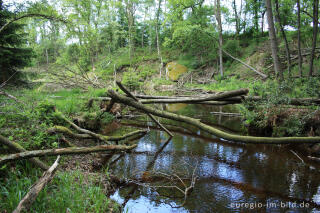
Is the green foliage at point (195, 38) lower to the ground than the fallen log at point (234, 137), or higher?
higher

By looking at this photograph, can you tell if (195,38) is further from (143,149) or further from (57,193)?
(57,193)

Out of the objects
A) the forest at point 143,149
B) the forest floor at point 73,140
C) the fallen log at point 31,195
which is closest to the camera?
the fallen log at point 31,195

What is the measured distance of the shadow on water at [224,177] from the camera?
119 inches

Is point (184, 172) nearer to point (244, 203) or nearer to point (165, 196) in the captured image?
point (165, 196)

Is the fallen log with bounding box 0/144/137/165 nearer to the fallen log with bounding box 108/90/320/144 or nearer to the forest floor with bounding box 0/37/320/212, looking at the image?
the forest floor with bounding box 0/37/320/212

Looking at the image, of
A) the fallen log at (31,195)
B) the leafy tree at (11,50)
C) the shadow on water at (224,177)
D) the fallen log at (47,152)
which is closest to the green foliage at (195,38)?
the leafy tree at (11,50)

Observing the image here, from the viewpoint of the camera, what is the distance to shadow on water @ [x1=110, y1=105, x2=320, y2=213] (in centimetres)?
302

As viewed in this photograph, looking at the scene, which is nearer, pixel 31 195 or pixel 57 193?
pixel 31 195

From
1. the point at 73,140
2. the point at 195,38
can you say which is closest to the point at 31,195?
the point at 73,140

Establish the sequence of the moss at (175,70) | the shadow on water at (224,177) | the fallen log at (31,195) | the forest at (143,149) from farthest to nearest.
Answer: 1. the moss at (175,70)
2. the shadow on water at (224,177)
3. the forest at (143,149)
4. the fallen log at (31,195)

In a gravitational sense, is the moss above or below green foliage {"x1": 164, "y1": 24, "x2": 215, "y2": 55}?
below

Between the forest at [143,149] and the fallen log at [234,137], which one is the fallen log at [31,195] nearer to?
the forest at [143,149]

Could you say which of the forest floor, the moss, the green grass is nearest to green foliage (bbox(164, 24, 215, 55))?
the moss

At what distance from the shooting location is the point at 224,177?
3.92 meters
